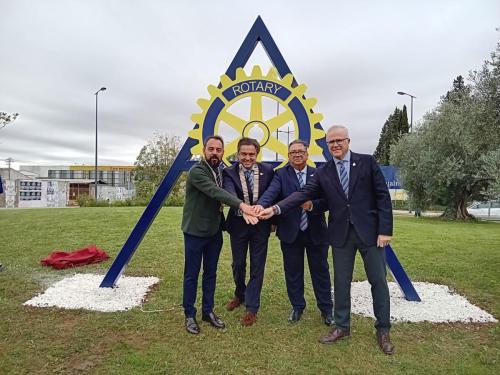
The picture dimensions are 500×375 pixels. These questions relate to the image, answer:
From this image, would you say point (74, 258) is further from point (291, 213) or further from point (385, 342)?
point (385, 342)

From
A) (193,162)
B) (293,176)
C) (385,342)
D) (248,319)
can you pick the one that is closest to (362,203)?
(293,176)

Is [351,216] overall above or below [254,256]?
above

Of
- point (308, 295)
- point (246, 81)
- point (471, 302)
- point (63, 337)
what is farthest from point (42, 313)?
point (471, 302)

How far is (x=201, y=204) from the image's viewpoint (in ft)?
13.2

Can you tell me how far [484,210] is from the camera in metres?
28.8

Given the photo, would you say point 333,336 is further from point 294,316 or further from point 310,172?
point 310,172

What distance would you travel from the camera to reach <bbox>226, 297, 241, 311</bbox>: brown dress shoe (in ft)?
15.6

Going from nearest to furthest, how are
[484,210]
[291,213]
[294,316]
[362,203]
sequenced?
[362,203] → [291,213] → [294,316] → [484,210]

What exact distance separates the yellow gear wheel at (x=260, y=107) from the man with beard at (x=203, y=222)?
3.02 ft

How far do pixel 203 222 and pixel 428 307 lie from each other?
3021 millimetres

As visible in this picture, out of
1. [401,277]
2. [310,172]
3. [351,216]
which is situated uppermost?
[310,172]

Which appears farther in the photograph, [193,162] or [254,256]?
[193,162]

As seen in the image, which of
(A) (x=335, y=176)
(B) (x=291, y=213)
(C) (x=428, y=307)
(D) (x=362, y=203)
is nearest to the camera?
(D) (x=362, y=203)

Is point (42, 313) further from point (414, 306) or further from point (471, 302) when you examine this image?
point (471, 302)
